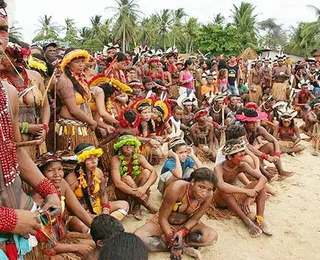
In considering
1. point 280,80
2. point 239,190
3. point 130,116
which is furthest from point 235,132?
point 280,80

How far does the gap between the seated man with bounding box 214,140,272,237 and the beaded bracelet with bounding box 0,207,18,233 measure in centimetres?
321

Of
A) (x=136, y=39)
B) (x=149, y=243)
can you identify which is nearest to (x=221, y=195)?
(x=149, y=243)

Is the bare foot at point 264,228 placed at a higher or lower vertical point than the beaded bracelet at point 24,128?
lower

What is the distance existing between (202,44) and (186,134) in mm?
32585

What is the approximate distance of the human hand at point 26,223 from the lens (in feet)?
5.26

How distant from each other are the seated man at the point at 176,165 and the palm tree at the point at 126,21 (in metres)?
36.1

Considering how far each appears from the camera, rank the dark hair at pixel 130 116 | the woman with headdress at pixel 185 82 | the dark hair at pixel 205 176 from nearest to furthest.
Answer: the dark hair at pixel 205 176 → the dark hair at pixel 130 116 → the woman with headdress at pixel 185 82

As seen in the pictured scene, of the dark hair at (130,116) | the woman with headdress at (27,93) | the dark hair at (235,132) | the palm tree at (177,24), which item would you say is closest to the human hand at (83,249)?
the woman with headdress at (27,93)

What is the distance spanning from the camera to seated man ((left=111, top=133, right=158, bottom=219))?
4461 millimetres

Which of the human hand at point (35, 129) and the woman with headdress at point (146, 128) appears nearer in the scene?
the human hand at point (35, 129)

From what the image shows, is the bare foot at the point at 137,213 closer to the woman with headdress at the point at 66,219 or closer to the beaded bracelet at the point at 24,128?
the woman with headdress at the point at 66,219

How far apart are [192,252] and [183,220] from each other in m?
0.33

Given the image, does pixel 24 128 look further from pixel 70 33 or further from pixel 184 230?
pixel 70 33

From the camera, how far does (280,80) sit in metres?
12.7
